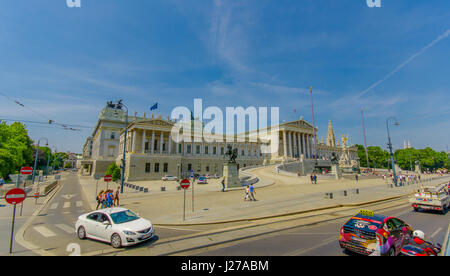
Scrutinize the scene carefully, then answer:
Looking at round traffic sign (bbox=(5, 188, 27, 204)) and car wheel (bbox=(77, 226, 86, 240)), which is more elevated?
round traffic sign (bbox=(5, 188, 27, 204))

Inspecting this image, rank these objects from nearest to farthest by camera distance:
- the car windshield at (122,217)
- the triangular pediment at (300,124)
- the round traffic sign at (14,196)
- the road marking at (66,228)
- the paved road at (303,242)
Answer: the paved road at (303,242) → the round traffic sign at (14,196) → the car windshield at (122,217) → the road marking at (66,228) → the triangular pediment at (300,124)

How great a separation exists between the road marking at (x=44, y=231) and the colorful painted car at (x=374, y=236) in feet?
43.2

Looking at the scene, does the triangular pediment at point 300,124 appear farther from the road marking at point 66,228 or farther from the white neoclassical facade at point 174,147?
the road marking at point 66,228

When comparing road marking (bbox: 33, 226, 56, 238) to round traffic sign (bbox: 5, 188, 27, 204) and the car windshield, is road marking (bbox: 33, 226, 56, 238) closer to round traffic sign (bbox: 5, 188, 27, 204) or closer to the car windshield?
round traffic sign (bbox: 5, 188, 27, 204)

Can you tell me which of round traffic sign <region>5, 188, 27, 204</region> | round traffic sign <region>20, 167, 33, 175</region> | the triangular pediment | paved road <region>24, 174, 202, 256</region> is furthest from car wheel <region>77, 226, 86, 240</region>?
the triangular pediment

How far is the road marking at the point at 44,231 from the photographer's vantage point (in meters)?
9.70

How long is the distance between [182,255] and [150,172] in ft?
167

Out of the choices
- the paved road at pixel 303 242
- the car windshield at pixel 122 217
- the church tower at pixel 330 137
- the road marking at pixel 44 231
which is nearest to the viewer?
the paved road at pixel 303 242

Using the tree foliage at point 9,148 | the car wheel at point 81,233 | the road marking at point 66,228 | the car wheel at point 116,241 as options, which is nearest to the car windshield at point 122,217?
the car wheel at point 116,241

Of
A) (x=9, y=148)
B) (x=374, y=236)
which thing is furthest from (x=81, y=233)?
(x=9, y=148)

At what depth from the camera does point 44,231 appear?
10.4 m

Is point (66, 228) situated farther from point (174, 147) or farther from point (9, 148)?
point (174, 147)

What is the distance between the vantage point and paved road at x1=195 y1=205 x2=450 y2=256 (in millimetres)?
7189
